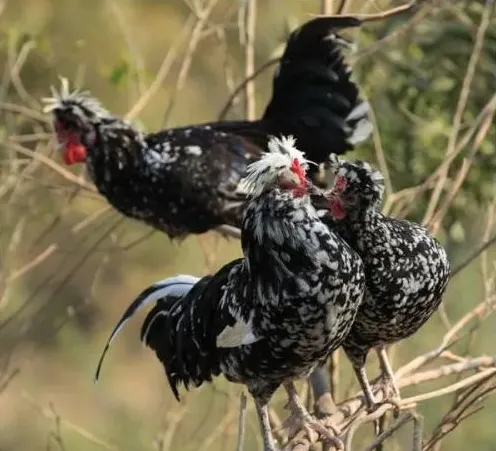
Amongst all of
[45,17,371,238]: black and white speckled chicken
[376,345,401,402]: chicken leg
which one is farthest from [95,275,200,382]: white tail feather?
[45,17,371,238]: black and white speckled chicken

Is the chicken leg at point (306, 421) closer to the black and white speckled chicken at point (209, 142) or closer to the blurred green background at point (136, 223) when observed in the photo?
the blurred green background at point (136, 223)

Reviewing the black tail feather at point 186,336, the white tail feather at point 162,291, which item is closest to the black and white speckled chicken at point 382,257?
the black tail feather at point 186,336

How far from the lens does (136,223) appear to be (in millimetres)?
4867

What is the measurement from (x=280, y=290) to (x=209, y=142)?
4.73 ft

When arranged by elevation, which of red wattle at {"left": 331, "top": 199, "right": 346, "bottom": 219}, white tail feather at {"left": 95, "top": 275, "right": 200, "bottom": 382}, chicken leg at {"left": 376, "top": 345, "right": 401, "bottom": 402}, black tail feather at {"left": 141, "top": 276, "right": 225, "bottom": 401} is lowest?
chicken leg at {"left": 376, "top": 345, "right": 401, "bottom": 402}

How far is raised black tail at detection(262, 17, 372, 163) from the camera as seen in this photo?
3111 mm

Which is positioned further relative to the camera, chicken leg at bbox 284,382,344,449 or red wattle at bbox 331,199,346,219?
chicken leg at bbox 284,382,344,449

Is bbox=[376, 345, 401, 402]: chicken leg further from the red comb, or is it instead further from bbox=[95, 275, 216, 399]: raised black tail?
the red comb

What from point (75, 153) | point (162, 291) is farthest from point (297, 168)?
point (75, 153)

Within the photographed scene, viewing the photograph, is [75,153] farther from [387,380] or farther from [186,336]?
[387,380]

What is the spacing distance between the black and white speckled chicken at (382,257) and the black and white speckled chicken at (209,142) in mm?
1145

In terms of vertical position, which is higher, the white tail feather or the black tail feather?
the white tail feather

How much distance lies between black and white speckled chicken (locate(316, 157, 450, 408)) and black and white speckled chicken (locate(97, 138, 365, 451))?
96 millimetres

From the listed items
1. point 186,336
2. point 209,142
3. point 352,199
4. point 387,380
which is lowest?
point 387,380
